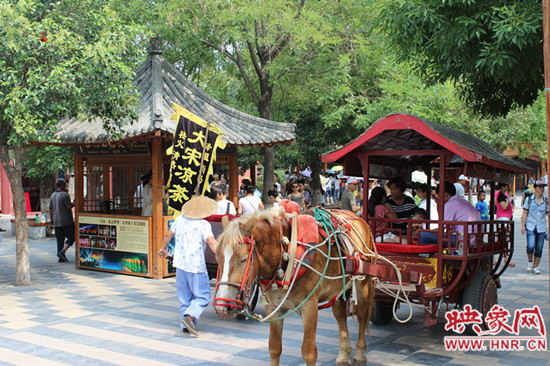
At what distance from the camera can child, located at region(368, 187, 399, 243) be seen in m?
6.65

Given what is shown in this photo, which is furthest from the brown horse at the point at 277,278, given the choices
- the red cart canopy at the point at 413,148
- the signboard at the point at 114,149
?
the signboard at the point at 114,149

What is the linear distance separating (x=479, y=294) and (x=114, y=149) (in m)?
8.00

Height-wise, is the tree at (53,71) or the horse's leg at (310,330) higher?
the tree at (53,71)

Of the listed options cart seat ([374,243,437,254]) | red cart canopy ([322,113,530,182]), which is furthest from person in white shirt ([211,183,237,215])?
cart seat ([374,243,437,254])

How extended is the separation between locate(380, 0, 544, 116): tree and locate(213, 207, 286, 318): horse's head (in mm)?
4019

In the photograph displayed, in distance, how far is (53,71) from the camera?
27.6ft

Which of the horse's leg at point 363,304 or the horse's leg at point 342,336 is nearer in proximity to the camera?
the horse's leg at point 342,336

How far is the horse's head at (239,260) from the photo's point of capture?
4152 mm

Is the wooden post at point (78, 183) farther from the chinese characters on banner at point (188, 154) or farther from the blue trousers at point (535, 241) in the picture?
the blue trousers at point (535, 241)

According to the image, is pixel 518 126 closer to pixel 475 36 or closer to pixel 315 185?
pixel 315 185

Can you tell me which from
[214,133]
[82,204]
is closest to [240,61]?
[82,204]

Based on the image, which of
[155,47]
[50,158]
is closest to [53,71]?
[155,47]

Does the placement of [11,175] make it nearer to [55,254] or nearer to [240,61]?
[55,254]

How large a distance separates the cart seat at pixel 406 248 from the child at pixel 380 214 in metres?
0.17
